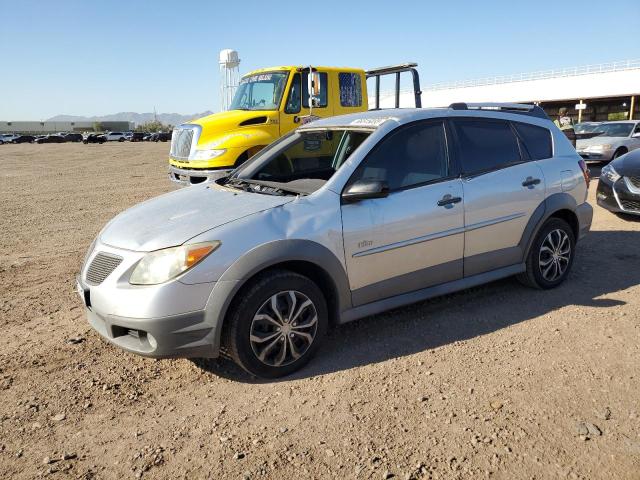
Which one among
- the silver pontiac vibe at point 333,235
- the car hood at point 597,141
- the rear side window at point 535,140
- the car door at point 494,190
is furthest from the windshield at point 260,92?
the car hood at point 597,141

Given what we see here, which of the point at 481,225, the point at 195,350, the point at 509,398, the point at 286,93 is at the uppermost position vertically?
the point at 286,93

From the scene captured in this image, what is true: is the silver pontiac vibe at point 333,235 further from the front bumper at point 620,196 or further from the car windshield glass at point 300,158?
the front bumper at point 620,196

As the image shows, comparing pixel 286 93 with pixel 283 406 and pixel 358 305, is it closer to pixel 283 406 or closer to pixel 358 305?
pixel 358 305

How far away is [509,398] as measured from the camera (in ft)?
10.3

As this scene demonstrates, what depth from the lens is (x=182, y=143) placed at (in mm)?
9555

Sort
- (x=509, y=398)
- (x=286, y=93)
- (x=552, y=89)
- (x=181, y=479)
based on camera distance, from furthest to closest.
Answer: (x=552, y=89), (x=286, y=93), (x=509, y=398), (x=181, y=479)

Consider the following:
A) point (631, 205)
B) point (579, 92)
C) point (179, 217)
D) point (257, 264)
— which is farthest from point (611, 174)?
point (579, 92)

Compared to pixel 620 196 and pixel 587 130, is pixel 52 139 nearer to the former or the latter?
pixel 587 130

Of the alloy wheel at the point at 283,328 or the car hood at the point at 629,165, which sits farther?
the car hood at the point at 629,165

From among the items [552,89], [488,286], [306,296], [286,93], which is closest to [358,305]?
[306,296]

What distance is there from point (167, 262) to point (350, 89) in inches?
307

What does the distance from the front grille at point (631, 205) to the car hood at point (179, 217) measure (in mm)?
6103

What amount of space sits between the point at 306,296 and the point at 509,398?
1385mm

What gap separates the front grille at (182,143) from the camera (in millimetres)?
9320
